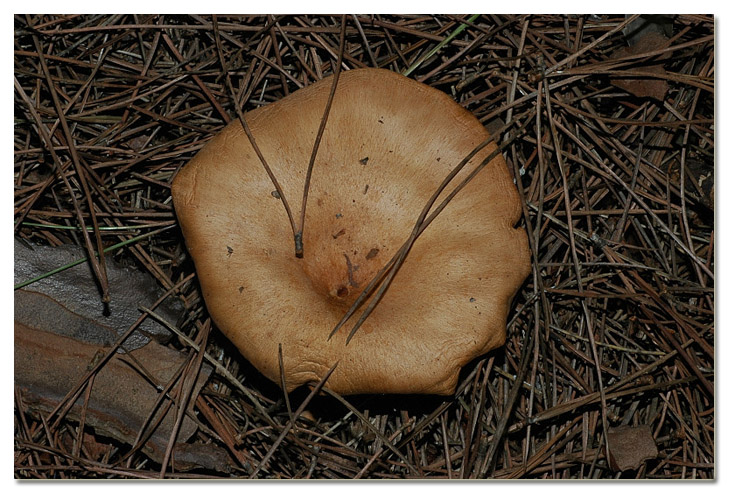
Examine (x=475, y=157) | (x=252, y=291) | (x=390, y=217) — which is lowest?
(x=252, y=291)

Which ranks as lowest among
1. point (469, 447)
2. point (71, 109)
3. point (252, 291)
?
point (469, 447)

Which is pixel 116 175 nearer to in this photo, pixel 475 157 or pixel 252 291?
pixel 252 291

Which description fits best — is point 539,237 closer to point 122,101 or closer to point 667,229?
point 667,229

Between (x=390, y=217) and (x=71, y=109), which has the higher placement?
(x=71, y=109)

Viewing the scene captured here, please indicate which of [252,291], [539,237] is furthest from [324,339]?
[539,237]

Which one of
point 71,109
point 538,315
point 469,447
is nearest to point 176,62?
point 71,109

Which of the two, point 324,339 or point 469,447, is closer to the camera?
point 324,339
